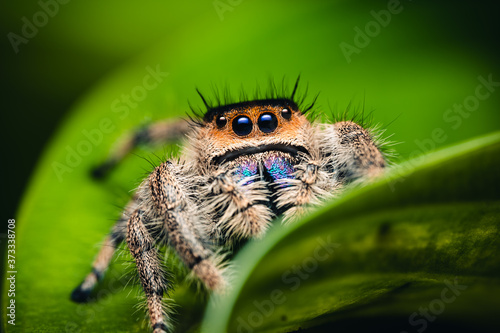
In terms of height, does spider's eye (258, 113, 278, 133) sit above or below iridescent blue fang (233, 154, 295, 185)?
above

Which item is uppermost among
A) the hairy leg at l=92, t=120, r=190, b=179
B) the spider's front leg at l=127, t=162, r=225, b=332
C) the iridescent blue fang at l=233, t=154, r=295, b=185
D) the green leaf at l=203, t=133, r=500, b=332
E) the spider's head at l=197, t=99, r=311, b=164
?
the hairy leg at l=92, t=120, r=190, b=179

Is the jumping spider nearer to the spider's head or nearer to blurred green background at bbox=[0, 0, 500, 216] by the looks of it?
the spider's head

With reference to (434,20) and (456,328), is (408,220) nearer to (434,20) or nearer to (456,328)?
(456,328)

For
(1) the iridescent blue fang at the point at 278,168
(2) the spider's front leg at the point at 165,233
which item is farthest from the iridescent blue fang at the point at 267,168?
(2) the spider's front leg at the point at 165,233

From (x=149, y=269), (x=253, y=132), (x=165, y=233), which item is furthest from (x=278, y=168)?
(x=149, y=269)

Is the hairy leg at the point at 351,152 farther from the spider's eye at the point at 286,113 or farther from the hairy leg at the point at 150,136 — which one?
the hairy leg at the point at 150,136

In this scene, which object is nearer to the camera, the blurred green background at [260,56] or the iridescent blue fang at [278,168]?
the iridescent blue fang at [278,168]

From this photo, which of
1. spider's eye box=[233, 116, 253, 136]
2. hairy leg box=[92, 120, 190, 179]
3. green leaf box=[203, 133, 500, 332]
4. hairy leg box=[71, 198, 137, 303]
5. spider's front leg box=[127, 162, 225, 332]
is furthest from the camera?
hairy leg box=[92, 120, 190, 179]

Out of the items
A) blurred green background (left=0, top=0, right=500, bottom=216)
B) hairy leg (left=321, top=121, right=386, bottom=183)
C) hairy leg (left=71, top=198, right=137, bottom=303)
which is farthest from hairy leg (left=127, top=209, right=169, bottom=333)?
blurred green background (left=0, top=0, right=500, bottom=216)

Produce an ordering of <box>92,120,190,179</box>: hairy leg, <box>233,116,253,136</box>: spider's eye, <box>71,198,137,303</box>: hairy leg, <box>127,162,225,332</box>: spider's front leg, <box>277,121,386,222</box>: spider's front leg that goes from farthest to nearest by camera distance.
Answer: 1. <box>92,120,190,179</box>: hairy leg
2. <box>71,198,137,303</box>: hairy leg
3. <box>233,116,253,136</box>: spider's eye
4. <box>277,121,386,222</box>: spider's front leg
5. <box>127,162,225,332</box>: spider's front leg
